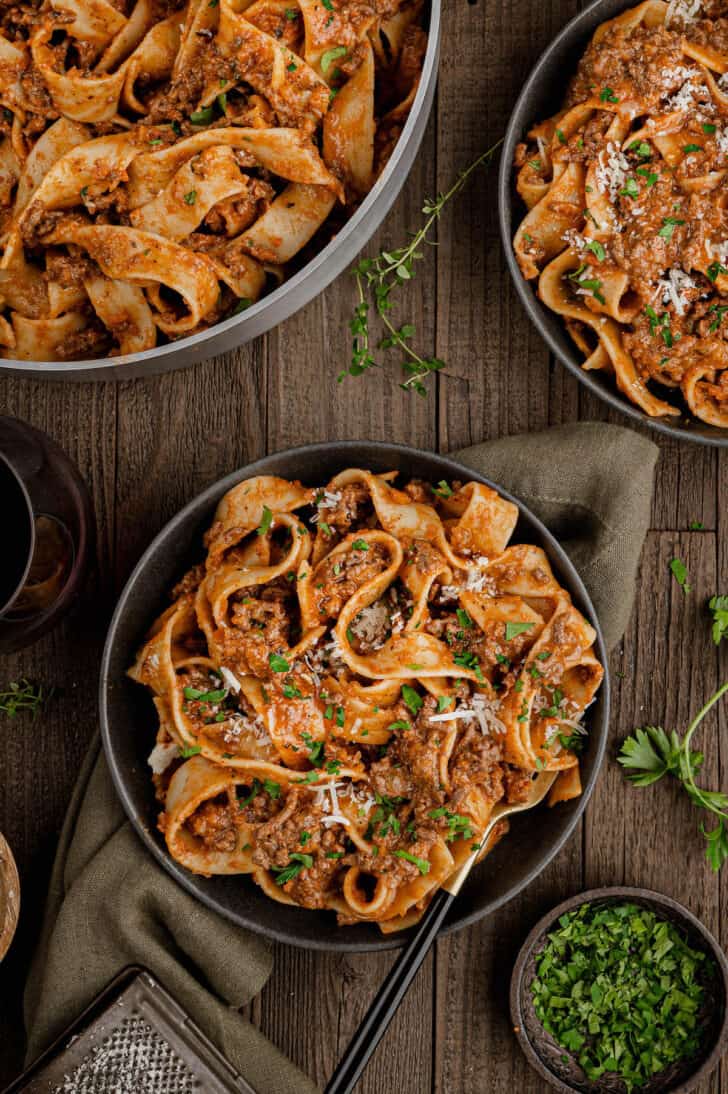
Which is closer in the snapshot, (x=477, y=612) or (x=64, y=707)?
(x=477, y=612)

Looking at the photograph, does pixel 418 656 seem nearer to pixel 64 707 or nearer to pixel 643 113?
pixel 64 707

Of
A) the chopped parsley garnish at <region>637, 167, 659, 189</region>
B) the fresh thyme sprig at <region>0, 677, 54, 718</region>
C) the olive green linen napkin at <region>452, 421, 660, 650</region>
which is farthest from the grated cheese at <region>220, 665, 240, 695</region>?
the chopped parsley garnish at <region>637, 167, 659, 189</region>

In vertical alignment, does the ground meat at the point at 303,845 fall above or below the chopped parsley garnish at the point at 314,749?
below

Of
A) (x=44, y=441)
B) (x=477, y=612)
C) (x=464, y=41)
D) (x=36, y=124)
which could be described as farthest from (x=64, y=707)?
(x=464, y=41)

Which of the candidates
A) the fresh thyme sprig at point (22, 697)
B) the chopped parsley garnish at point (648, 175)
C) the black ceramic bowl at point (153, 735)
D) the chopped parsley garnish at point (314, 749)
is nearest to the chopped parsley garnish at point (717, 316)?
the chopped parsley garnish at point (648, 175)

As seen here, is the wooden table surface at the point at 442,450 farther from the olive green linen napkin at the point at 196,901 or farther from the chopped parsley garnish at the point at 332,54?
the chopped parsley garnish at the point at 332,54

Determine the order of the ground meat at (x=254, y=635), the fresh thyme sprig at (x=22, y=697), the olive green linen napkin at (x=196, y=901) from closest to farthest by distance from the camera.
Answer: the ground meat at (x=254, y=635)
the olive green linen napkin at (x=196, y=901)
the fresh thyme sprig at (x=22, y=697)

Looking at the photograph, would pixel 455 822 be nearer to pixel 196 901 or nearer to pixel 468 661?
pixel 468 661
